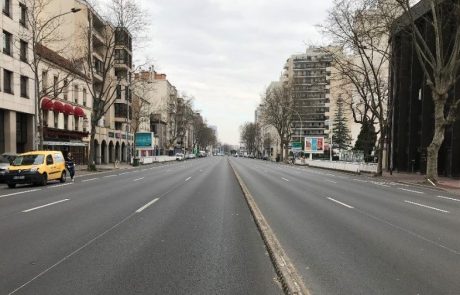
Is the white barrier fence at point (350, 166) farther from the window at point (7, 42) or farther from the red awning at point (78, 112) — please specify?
the window at point (7, 42)

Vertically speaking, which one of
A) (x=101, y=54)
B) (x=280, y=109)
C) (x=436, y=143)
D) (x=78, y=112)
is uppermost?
(x=101, y=54)

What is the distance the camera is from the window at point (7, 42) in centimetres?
3741

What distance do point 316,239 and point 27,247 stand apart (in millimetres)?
5017

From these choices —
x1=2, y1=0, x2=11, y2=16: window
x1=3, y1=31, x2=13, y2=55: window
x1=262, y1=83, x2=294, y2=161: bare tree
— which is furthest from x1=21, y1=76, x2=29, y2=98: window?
x1=262, y1=83, x2=294, y2=161: bare tree

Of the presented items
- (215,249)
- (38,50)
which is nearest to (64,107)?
(38,50)

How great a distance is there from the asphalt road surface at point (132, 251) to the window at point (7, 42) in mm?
27564

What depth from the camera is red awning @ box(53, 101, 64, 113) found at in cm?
4464

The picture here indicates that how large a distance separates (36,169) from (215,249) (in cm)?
1769

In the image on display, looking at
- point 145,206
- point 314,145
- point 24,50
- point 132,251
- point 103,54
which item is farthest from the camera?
point 314,145

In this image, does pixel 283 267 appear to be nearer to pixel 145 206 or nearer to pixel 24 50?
pixel 145 206

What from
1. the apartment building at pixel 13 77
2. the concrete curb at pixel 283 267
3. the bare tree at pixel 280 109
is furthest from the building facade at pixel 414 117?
the bare tree at pixel 280 109

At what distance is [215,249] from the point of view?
316 inches

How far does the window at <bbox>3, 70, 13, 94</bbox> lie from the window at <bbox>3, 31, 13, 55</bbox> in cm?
154

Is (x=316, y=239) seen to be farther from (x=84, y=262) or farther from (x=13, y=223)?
(x=13, y=223)
